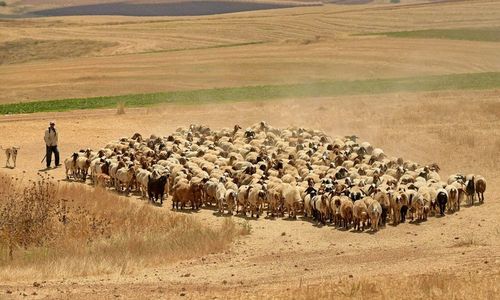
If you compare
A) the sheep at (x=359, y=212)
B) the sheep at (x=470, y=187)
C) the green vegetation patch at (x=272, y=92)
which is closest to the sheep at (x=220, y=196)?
the sheep at (x=359, y=212)

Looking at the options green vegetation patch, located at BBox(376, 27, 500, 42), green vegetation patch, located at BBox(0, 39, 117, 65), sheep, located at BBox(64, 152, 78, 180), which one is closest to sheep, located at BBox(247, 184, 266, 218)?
sheep, located at BBox(64, 152, 78, 180)

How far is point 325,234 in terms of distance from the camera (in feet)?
76.2

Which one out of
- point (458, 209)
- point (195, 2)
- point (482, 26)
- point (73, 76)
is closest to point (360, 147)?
point (458, 209)

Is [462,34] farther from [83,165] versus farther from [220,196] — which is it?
[220,196]

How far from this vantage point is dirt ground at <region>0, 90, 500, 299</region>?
17359 millimetres

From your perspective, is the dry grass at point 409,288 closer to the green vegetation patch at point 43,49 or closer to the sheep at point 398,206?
the sheep at point 398,206

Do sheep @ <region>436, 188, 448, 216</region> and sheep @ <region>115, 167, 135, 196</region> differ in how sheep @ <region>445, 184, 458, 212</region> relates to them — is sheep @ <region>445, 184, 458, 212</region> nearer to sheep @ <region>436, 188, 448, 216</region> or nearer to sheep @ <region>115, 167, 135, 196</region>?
sheep @ <region>436, 188, 448, 216</region>

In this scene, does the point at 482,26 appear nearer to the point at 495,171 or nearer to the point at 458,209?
the point at 495,171

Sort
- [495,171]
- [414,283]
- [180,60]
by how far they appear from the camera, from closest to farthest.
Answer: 1. [414,283]
2. [495,171]
3. [180,60]

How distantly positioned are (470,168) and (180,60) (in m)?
46.0

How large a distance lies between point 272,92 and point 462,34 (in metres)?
37.1

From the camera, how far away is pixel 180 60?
248 ft

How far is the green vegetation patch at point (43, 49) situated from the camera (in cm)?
8462

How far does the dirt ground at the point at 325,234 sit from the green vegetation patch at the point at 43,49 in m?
40.9
